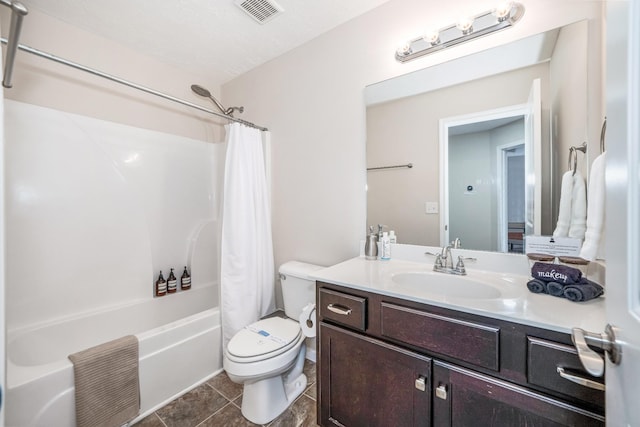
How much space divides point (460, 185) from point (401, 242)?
450 mm

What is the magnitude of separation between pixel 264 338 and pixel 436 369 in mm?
911

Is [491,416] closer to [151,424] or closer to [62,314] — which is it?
[151,424]

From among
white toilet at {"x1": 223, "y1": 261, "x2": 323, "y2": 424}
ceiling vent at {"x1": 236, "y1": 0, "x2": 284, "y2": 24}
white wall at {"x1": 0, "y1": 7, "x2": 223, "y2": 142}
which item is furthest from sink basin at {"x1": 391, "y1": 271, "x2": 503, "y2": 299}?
white wall at {"x1": 0, "y1": 7, "x2": 223, "y2": 142}

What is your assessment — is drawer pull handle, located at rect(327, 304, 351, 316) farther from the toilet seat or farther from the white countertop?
the toilet seat

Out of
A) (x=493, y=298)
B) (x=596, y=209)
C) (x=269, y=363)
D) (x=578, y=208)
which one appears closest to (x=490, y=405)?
(x=493, y=298)

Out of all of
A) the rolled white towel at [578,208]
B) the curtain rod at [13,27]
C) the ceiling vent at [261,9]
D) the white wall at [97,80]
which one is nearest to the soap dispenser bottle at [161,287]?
the white wall at [97,80]

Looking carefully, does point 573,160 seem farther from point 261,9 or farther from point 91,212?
point 91,212

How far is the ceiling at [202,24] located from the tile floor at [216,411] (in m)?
2.34

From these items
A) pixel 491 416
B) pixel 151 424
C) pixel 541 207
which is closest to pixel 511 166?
pixel 541 207

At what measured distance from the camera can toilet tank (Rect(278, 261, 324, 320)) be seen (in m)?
1.68

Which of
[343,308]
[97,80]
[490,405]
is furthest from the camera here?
[97,80]

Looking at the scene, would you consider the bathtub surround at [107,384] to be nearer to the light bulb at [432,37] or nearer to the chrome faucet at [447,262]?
the chrome faucet at [447,262]

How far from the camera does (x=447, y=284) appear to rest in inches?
48.4

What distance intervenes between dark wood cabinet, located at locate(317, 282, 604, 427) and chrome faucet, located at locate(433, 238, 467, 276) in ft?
1.41
